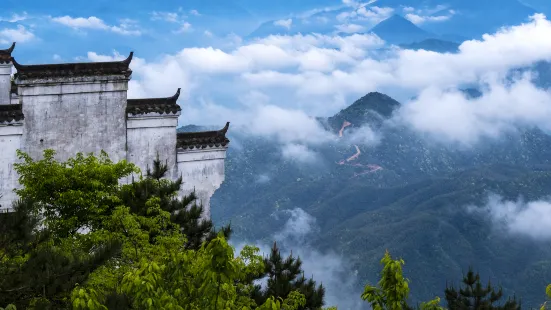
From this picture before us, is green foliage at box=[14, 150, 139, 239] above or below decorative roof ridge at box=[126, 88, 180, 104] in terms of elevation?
below

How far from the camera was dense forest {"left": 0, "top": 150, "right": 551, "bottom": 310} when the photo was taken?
13.2 m

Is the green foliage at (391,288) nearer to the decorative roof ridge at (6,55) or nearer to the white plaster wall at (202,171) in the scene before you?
the white plaster wall at (202,171)

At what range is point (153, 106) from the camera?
102 ft

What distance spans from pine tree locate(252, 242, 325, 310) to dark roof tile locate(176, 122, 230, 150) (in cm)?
728

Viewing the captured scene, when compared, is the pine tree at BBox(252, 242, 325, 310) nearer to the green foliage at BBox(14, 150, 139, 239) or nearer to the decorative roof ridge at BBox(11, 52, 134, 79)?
the green foliage at BBox(14, 150, 139, 239)

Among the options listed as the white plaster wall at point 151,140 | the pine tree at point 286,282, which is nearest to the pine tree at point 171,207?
the pine tree at point 286,282

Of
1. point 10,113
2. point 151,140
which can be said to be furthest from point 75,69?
point 151,140

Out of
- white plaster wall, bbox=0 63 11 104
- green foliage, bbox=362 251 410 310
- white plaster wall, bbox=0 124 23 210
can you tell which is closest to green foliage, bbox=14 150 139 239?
white plaster wall, bbox=0 124 23 210

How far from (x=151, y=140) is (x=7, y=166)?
6.04 metres

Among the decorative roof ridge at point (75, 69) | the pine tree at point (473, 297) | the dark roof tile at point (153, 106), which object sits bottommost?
the pine tree at point (473, 297)

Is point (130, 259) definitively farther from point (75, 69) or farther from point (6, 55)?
point (6, 55)

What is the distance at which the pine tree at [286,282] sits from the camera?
25.0 meters

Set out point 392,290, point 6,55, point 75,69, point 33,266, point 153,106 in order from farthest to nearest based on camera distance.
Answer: point 6,55 < point 153,106 < point 75,69 < point 392,290 < point 33,266

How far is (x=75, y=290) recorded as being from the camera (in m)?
12.8
